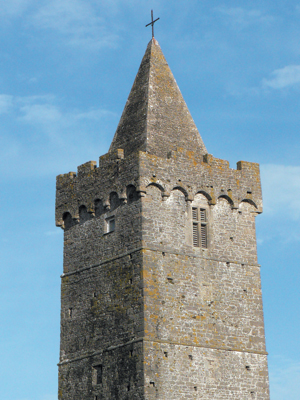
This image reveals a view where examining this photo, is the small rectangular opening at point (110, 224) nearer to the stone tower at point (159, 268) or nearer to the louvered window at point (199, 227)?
the stone tower at point (159, 268)

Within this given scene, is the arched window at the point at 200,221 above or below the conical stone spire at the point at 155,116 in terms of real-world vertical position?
below

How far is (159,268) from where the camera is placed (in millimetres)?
33688

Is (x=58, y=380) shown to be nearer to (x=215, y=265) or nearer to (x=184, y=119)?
(x=215, y=265)

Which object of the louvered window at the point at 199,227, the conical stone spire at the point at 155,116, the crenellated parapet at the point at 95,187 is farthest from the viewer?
the conical stone spire at the point at 155,116

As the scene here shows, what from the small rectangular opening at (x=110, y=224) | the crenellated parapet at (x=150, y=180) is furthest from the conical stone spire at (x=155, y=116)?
the small rectangular opening at (x=110, y=224)

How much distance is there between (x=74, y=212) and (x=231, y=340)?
8888 mm

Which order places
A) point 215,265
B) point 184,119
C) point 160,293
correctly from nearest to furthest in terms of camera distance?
Result: point 160,293, point 215,265, point 184,119

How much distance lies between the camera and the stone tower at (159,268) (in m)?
32.9

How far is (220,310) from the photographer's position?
3488 cm

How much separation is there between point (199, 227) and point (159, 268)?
3.04m

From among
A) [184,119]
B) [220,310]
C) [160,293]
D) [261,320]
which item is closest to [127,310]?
[160,293]

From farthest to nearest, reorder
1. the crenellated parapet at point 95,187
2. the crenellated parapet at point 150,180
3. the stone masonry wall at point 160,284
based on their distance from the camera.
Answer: the crenellated parapet at point 95,187 → the crenellated parapet at point 150,180 → the stone masonry wall at point 160,284

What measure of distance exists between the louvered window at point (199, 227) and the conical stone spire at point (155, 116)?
286cm

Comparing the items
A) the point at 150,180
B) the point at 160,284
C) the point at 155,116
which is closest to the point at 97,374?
the point at 160,284
